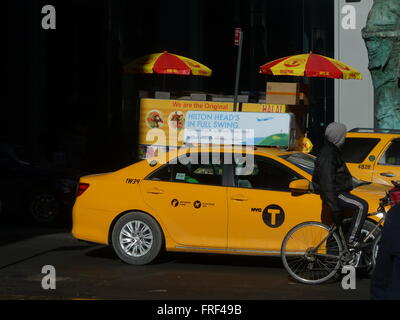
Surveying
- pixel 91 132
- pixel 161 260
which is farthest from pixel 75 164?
pixel 161 260

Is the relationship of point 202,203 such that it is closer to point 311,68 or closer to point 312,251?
point 312,251

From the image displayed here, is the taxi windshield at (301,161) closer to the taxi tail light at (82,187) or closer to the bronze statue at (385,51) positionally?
the taxi tail light at (82,187)

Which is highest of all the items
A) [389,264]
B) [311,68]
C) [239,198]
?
[311,68]

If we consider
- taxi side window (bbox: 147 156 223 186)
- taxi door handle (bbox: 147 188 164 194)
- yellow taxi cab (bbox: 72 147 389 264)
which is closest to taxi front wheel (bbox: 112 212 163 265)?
yellow taxi cab (bbox: 72 147 389 264)

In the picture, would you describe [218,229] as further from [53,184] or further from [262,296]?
[53,184]

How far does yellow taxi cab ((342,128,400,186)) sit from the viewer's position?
14.4 metres

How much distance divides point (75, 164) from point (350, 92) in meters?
6.78

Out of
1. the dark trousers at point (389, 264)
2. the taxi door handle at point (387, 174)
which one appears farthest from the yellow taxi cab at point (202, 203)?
the dark trousers at point (389, 264)

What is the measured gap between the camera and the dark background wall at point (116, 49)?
25047 millimetres

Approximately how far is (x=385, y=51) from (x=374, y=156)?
3.45 metres

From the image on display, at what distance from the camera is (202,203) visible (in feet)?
37.3

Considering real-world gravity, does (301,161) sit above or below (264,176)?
above

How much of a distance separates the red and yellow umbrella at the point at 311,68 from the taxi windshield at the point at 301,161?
18.9 ft

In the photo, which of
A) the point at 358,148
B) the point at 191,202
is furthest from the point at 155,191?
the point at 358,148
